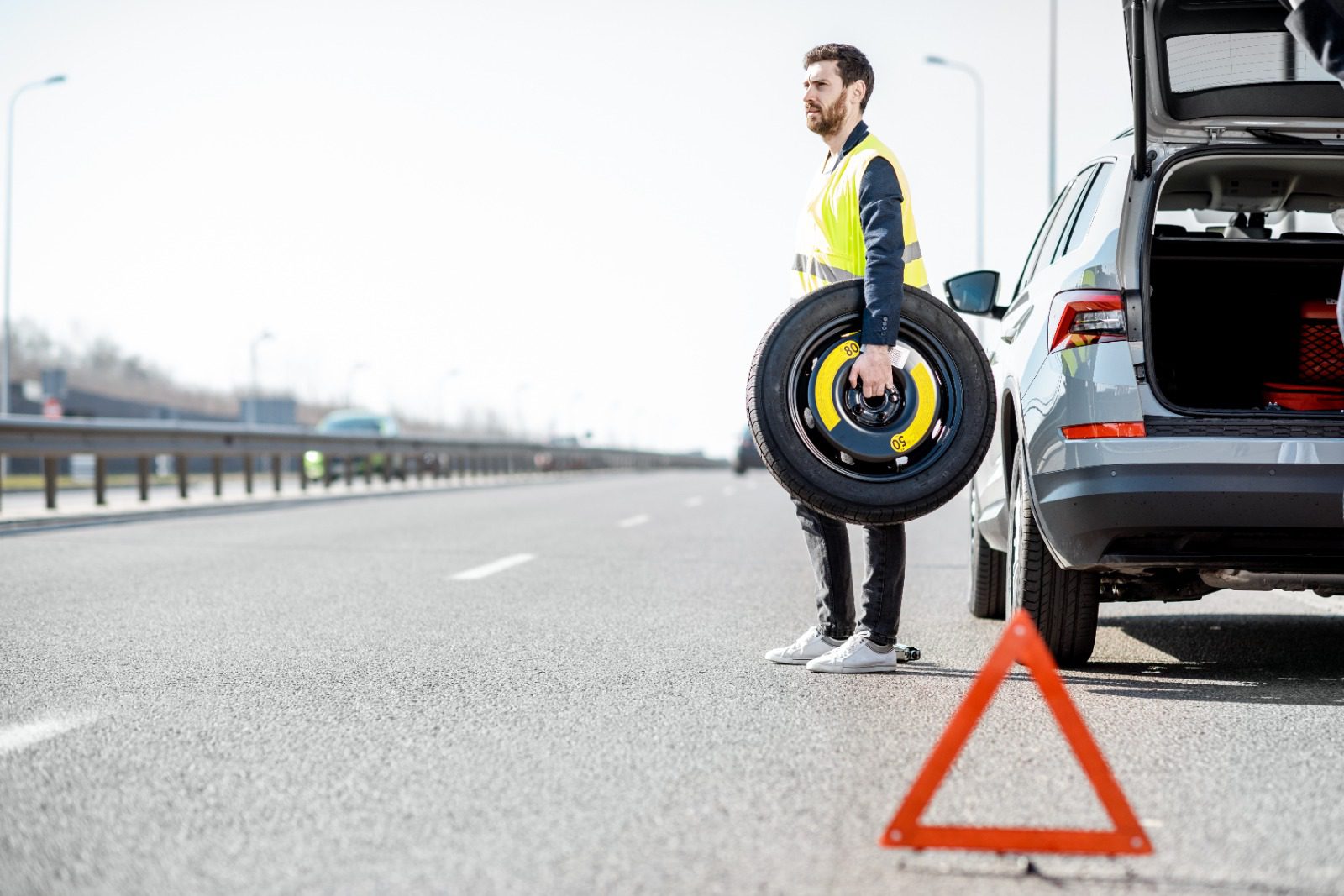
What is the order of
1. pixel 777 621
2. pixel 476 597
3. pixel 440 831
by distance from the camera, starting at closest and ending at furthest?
pixel 440 831, pixel 777 621, pixel 476 597

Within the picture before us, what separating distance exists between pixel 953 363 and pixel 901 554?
2.34ft

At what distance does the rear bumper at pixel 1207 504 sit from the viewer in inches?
175

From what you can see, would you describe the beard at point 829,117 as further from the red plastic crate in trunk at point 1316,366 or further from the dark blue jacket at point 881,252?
the red plastic crate in trunk at point 1316,366

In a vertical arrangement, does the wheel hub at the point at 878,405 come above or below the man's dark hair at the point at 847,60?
below

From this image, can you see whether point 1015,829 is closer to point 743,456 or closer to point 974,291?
point 974,291

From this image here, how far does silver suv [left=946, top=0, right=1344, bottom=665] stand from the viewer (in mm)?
4469

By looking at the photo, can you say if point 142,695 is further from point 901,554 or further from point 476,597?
point 476,597

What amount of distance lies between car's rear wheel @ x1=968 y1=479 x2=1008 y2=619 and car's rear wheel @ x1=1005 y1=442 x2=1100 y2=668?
1.39m

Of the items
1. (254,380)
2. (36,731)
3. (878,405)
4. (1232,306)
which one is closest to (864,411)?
(878,405)

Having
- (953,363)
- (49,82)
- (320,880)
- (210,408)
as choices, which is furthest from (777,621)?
(210,408)

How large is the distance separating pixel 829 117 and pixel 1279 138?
1.50m

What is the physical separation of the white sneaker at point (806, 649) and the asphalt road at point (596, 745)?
11 cm

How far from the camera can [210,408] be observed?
110 meters

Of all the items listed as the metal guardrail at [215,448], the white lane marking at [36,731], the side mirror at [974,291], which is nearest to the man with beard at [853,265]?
the side mirror at [974,291]
